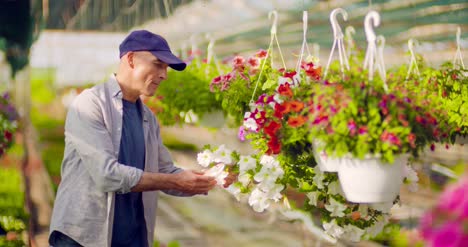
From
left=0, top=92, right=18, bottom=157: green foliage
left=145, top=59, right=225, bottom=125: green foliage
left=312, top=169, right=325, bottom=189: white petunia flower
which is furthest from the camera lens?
left=0, top=92, right=18, bottom=157: green foliage

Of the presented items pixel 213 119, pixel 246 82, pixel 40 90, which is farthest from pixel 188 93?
pixel 40 90

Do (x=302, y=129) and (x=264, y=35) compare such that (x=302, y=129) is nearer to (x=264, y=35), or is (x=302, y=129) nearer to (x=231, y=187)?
(x=231, y=187)

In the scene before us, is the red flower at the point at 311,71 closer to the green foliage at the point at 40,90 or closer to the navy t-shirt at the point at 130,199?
the navy t-shirt at the point at 130,199

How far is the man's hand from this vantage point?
2.34 m

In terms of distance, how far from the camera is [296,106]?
1961mm

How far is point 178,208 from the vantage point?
9.52m

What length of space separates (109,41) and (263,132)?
12.4 m

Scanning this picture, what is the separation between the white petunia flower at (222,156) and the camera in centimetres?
238

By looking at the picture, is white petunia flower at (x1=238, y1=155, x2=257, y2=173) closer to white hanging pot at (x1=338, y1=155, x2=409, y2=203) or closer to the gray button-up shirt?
the gray button-up shirt

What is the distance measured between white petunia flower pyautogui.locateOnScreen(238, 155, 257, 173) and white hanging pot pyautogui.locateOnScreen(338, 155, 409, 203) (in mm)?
442

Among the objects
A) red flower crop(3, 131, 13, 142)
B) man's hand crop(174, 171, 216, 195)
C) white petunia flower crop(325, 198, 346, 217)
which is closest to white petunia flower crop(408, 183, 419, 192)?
white petunia flower crop(325, 198, 346, 217)

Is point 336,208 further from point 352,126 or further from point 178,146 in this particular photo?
point 178,146

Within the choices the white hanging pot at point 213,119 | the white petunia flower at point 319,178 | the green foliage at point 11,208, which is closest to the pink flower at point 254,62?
the white petunia flower at point 319,178

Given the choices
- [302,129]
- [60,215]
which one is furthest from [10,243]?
[302,129]
